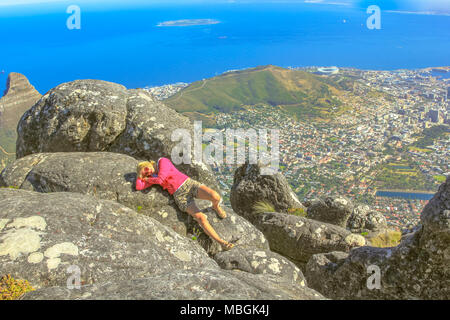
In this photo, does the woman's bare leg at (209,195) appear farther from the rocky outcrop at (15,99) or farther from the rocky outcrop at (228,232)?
the rocky outcrop at (15,99)

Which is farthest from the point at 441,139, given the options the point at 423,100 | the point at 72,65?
the point at 72,65

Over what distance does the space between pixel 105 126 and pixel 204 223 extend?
6.52 meters

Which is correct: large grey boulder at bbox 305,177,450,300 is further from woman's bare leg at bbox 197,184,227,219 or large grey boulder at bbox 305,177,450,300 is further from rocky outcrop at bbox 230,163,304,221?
rocky outcrop at bbox 230,163,304,221

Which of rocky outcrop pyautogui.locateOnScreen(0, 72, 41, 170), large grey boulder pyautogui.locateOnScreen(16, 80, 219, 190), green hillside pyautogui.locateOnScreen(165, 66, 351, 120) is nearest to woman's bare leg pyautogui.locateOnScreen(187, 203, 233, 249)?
large grey boulder pyautogui.locateOnScreen(16, 80, 219, 190)

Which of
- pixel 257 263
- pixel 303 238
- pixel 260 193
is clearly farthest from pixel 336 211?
pixel 257 263

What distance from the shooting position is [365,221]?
46.0 ft

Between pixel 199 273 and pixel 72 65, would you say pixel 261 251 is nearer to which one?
pixel 199 273

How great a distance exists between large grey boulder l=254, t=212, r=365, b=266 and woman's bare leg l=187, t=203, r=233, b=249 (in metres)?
3.35

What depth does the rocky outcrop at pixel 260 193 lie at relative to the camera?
46.5 ft

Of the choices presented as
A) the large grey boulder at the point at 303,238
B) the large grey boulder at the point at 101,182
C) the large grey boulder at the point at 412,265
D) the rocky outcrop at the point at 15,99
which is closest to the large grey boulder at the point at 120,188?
the large grey boulder at the point at 101,182

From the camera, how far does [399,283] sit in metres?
6.65

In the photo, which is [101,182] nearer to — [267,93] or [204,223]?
[204,223]

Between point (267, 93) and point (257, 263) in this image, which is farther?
point (267, 93)

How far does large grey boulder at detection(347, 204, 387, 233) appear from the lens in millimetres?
13781
